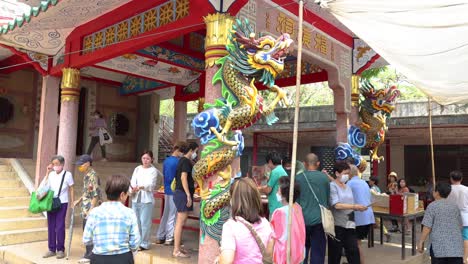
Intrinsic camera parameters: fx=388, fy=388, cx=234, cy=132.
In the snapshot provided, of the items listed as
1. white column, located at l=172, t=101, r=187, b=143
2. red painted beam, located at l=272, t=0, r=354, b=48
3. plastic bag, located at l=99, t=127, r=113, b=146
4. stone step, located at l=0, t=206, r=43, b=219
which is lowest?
stone step, located at l=0, t=206, r=43, b=219

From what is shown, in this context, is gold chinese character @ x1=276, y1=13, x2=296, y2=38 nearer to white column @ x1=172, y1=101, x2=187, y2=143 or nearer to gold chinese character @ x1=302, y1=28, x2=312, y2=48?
gold chinese character @ x1=302, y1=28, x2=312, y2=48

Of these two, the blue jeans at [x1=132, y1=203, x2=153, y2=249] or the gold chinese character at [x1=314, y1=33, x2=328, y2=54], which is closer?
the blue jeans at [x1=132, y1=203, x2=153, y2=249]

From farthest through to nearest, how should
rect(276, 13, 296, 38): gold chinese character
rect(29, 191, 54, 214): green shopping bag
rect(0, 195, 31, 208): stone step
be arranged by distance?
rect(0, 195, 31, 208): stone step, rect(276, 13, 296, 38): gold chinese character, rect(29, 191, 54, 214): green shopping bag

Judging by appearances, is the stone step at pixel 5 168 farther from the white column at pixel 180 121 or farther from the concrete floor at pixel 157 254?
the white column at pixel 180 121

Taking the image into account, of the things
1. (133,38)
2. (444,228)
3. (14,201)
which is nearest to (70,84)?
(133,38)

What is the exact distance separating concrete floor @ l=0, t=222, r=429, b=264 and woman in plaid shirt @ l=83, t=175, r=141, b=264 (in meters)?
2.07

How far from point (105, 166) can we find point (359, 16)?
7.99 meters

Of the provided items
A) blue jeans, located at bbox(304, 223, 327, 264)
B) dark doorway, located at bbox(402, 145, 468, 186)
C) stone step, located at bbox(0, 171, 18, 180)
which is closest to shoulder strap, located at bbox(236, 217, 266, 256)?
blue jeans, located at bbox(304, 223, 327, 264)

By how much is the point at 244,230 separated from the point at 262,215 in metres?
0.24

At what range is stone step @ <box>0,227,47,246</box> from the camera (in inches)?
252

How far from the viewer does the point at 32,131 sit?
10.2 metres

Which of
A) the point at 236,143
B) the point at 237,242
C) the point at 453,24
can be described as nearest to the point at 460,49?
the point at 453,24

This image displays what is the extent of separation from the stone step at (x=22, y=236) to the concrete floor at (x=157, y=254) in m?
0.17

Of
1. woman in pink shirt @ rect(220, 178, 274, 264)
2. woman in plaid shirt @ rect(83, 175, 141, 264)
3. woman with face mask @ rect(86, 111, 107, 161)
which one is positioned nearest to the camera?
woman in pink shirt @ rect(220, 178, 274, 264)
